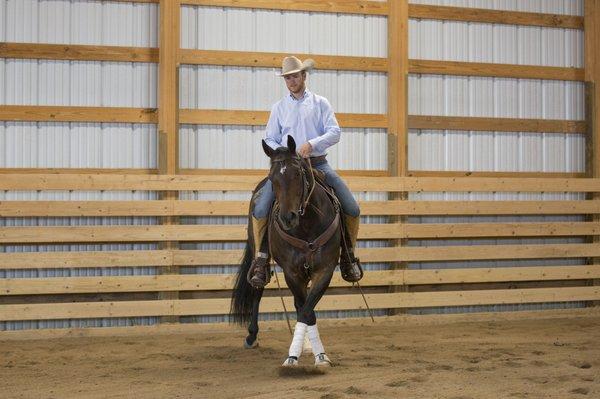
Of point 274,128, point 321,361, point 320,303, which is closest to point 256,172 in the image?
point 320,303

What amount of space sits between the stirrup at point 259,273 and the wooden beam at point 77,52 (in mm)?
3662

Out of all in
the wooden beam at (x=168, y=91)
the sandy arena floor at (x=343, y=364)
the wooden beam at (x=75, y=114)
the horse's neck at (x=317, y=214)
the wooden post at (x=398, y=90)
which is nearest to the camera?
the sandy arena floor at (x=343, y=364)

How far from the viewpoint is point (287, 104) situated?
7195 mm

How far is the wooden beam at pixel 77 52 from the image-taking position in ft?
31.2

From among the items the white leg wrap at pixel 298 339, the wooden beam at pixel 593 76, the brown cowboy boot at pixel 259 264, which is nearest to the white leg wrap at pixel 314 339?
the white leg wrap at pixel 298 339

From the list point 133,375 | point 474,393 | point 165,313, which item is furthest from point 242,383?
point 165,313

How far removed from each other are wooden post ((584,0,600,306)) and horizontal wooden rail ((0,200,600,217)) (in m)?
0.55

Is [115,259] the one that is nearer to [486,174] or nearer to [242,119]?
[242,119]

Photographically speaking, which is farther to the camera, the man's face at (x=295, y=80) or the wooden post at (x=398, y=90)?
the wooden post at (x=398, y=90)

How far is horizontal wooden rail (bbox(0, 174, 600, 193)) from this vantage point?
9.37 m

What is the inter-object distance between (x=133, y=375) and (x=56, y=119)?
3809 millimetres

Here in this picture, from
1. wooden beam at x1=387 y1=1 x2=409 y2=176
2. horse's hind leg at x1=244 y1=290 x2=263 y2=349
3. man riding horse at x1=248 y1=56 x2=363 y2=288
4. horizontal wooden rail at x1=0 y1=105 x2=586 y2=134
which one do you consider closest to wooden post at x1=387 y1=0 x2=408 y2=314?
wooden beam at x1=387 y1=1 x2=409 y2=176

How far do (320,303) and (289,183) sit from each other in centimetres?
402

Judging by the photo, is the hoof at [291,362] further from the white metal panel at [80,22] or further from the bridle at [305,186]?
the white metal panel at [80,22]
